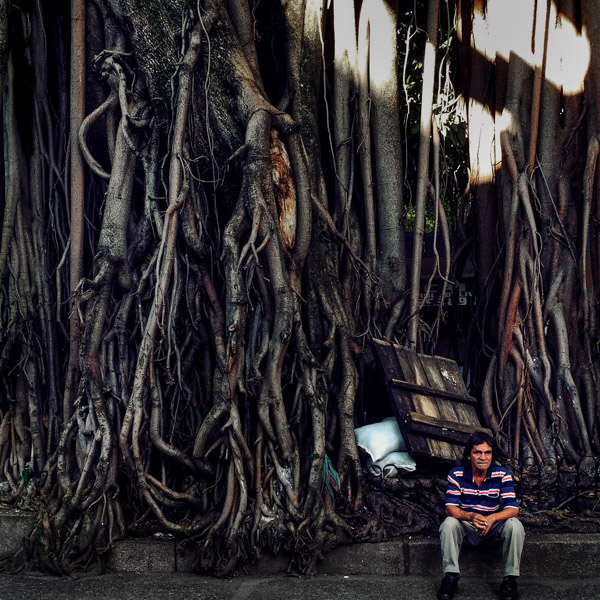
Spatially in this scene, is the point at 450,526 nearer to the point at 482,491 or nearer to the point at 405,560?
the point at 482,491

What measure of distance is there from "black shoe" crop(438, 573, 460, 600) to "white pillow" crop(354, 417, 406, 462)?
1.08 metres

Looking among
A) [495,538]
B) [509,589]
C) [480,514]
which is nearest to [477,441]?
[480,514]

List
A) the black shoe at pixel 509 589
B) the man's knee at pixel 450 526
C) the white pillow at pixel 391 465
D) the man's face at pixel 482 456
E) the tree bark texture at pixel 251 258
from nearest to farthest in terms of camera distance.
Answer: the black shoe at pixel 509 589
the man's knee at pixel 450 526
the man's face at pixel 482 456
the tree bark texture at pixel 251 258
the white pillow at pixel 391 465

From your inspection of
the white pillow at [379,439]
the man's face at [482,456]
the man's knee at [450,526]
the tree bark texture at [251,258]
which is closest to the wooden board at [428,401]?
the white pillow at [379,439]

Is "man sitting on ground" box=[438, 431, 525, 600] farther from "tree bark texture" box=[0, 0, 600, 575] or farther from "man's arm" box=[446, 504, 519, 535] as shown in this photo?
"tree bark texture" box=[0, 0, 600, 575]

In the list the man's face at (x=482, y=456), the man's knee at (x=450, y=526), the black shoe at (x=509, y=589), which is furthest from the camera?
the man's face at (x=482, y=456)

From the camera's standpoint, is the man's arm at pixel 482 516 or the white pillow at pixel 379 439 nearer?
the man's arm at pixel 482 516

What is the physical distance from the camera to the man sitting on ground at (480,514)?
3.94m

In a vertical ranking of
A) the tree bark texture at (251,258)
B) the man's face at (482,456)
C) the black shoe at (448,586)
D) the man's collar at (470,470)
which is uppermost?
the tree bark texture at (251,258)

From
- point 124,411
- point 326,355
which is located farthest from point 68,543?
point 326,355

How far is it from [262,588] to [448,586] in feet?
3.02

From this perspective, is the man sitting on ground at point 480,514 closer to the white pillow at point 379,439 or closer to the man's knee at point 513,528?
the man's knee at point 513,528

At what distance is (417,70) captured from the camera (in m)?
7.11

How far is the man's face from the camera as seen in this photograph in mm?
4191
